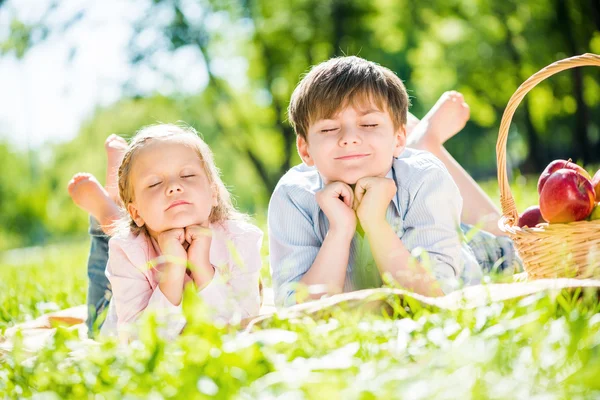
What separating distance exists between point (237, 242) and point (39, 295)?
2482 millimetres

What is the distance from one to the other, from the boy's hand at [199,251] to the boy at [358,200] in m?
0.32

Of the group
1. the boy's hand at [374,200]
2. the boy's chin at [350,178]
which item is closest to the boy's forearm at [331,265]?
the boy's hand at [374,200]

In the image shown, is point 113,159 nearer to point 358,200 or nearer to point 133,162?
point 133,162

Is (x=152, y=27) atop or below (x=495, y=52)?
atop

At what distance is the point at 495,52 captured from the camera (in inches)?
794

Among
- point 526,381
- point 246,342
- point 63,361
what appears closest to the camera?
point 526,381

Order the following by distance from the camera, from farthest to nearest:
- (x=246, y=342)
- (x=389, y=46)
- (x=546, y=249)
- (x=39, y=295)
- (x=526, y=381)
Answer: (x=389, y=46), (x=39, y=295), (x=546, y=249), (x=246, y=342), (x=526, y=381)

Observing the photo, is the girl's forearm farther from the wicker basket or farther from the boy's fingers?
the wicker basket

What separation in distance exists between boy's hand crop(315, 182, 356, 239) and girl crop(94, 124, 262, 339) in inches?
14.5

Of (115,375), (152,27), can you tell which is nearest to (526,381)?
(115,375)

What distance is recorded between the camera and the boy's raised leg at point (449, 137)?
3.98m

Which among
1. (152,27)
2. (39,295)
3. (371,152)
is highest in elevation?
(152,27)

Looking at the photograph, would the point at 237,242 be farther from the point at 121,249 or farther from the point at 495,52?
the point at 495,52

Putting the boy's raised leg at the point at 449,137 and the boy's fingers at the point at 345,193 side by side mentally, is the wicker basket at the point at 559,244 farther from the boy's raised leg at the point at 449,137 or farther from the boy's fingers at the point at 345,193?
the boy's raised leg at the point at 449,137
